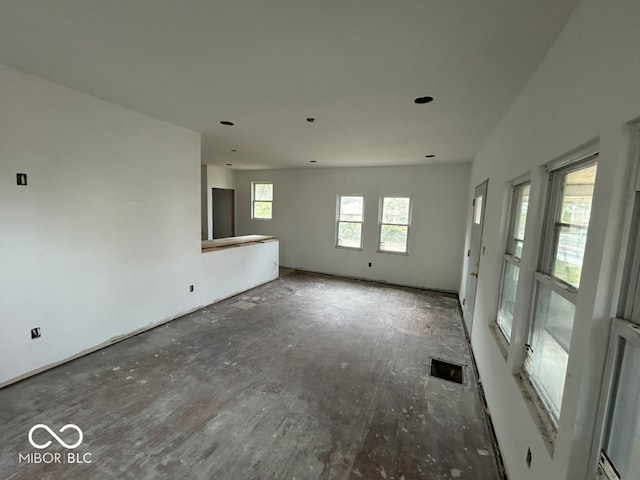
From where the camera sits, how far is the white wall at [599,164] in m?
0.90

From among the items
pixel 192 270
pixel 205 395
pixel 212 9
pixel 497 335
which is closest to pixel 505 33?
pixel 212 9

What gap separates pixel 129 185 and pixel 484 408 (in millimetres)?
4134

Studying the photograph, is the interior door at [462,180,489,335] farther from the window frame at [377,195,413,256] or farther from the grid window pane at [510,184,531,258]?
the window frame at [377,195,413,256]

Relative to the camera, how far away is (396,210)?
19.5 ft

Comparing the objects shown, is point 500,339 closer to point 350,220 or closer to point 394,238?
point 394,238

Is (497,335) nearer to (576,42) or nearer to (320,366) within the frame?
(320,366)

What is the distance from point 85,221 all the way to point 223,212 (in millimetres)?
5542

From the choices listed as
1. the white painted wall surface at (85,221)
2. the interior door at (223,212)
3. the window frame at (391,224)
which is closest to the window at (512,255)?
the window frame at (391,224)

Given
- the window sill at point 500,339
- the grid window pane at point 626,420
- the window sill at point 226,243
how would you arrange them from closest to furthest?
the grid window pane at point 626,420
the window sill at point 500,339
the window sill at point 226,243

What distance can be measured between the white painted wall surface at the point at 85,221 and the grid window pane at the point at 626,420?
3793 millimetres

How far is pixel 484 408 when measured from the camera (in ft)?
7.50

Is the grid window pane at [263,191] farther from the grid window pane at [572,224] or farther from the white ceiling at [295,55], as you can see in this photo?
the grid window pane at [572,224]

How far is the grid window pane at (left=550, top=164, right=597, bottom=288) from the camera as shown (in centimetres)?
123

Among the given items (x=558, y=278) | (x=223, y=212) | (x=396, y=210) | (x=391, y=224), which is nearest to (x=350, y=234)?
(x=391, y=224)
